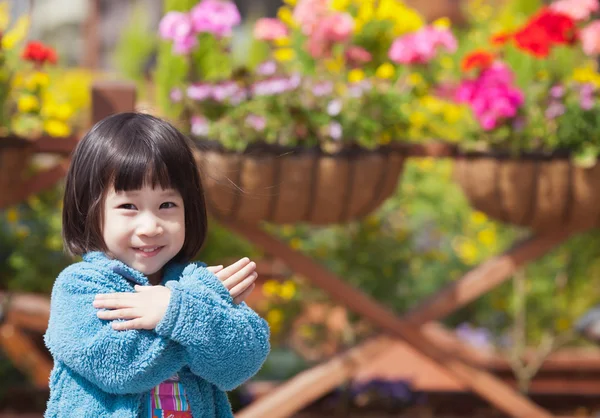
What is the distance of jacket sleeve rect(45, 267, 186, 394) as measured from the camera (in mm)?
1488

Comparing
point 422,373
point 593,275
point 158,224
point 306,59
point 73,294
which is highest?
point 306,59

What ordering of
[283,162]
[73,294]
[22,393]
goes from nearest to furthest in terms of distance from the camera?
1. [73,294]
2. [283,162]
3. [22,393]

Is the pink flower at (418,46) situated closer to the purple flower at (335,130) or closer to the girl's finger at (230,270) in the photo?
the purple flower at (335,130)

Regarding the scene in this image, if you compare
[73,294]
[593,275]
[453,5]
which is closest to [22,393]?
[73,294]

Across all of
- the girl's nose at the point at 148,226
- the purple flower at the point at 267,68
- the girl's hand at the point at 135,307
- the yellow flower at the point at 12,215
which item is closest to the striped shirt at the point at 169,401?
the girl's hand at the point at 135,307

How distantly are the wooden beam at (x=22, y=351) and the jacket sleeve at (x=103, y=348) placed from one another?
2159 millimetres

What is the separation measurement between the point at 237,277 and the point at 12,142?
5.12 feet

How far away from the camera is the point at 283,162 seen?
9.68 feet

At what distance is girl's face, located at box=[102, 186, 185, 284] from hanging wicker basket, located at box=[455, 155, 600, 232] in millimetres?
1778

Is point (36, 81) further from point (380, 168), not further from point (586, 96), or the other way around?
point (586, 96)

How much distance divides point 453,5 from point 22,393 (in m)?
7.98

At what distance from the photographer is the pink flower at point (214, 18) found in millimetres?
3203

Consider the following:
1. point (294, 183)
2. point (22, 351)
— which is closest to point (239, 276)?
point (294, 183)

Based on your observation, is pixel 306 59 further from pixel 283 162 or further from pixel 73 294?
pixel 73 294
